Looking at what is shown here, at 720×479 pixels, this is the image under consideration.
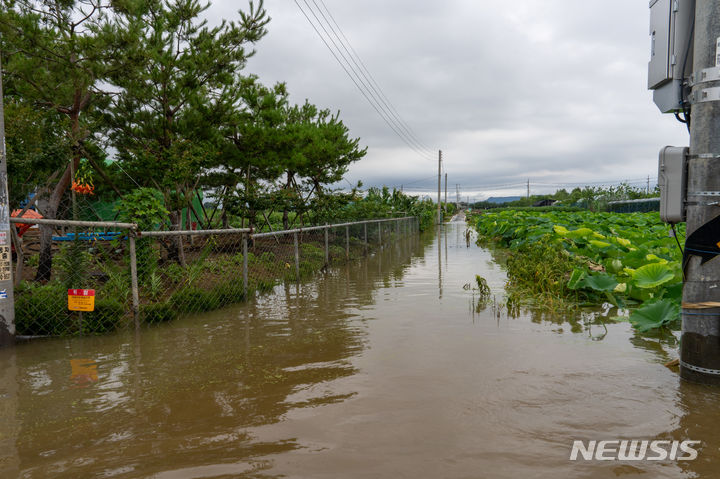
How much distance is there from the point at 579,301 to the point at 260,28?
890 centimetres

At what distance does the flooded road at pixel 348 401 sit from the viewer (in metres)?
2.85

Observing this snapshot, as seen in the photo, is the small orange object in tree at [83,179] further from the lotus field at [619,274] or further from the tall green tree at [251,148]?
the lotus field at [619,274]

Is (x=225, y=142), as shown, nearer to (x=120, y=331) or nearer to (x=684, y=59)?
(x=120, y=331)

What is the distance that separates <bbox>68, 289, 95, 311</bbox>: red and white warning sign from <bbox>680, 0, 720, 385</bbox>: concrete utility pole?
6.60 meters

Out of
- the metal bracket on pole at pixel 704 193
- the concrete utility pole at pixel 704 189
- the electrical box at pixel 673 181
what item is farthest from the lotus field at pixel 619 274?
the metal bracket on pole at pixel 704 193

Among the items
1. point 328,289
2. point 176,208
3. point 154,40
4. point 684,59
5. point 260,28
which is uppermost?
point 260,28

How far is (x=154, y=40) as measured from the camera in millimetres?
9375

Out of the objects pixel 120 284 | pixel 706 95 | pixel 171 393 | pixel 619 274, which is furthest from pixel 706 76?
pixel 120 284

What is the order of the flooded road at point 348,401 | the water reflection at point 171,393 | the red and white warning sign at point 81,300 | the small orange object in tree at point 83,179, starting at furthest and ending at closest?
1. the small orange object in tree at point 83,179
2. the red and white warning sign at point 81,300
3. the water reflection at point 171,393
4. the flooded road at point 348,401

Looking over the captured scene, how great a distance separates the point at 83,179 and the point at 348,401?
7.94 metres

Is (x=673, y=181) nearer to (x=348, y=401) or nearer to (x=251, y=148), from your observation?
(x=348, y=401)

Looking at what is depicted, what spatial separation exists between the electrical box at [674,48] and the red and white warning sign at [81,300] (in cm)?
681

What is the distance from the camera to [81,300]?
5.89 m

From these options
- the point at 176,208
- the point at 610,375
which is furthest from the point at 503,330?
the point at 176,208
